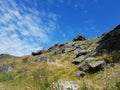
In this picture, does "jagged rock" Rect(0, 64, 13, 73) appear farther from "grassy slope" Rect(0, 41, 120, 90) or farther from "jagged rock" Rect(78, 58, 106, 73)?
"jagged rock" Rect(78, 58, 106, 73)

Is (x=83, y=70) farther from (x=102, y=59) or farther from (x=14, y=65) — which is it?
(x=14, y=65)

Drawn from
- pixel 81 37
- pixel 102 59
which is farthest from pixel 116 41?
pixel 81 37

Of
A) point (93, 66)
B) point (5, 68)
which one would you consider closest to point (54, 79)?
point (93, 66)

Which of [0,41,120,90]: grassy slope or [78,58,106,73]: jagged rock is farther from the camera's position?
[78,58,106,73]: jagged rock

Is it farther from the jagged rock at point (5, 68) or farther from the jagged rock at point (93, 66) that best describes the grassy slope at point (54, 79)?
the jagged rock at point (93, 66)

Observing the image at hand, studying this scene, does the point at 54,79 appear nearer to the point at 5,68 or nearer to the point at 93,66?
the point at 93,66

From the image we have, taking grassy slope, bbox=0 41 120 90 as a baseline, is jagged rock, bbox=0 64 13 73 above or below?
above

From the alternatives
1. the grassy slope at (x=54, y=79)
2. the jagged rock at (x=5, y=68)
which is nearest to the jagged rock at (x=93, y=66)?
the grassy slope at (x=54, y=79)

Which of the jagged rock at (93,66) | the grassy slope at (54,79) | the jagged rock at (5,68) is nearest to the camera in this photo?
the grassy slope at (54,79)

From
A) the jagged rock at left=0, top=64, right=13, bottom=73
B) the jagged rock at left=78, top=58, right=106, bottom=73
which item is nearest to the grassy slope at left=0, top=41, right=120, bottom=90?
the jagged rock at left=0, top=64, right=13, bottom=73

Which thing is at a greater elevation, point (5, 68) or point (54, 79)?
point (5, 68)

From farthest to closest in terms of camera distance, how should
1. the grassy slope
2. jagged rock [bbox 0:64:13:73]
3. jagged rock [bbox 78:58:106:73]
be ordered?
jagged rock [bbox 0:64:13:73] < jagged rock [bbox 78:58:106:73] < the grassy slope

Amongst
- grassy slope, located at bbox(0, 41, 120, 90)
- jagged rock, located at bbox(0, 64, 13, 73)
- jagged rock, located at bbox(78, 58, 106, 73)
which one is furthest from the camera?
jagged rock, located at bbox(0, 64, 13, 73)

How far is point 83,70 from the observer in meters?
25.1
